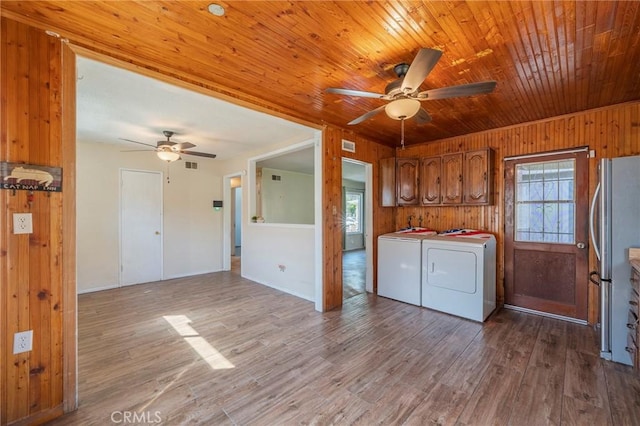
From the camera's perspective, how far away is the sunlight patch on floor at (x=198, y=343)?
2453 mm

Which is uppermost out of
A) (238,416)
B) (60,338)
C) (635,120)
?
(635,120)

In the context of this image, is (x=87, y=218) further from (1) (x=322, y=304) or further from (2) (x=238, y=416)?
(2) (x=238, y=416)

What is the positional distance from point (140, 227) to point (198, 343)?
340 cm

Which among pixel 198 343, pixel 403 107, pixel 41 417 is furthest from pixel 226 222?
pixel 403 107

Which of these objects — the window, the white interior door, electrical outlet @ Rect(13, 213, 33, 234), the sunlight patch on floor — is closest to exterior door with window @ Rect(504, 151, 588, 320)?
the sunlight patch on floor

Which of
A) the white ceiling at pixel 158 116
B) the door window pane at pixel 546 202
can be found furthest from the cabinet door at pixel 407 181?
the white ceiling at pixel 158 116

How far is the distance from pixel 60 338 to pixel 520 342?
13.2 ft

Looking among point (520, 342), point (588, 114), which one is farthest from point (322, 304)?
point (588, 114)

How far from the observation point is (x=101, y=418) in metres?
1.79

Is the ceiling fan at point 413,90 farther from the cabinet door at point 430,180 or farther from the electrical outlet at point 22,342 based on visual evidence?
the electrical outlet at point 22,342

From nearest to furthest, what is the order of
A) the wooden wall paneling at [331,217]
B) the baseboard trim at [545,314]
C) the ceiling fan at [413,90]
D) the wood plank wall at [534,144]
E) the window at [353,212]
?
1. the ceiling fan at [413,90]
2. the wood plank wall at [534,144]
3. the baseboard trim at [545,314]
4. the wooden wall paneling at [331,217]
5. the window at [353,212]

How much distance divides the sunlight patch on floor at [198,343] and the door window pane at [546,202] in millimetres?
4032

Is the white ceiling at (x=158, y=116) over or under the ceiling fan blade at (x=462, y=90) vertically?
over

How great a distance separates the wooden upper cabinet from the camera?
4.55 metres
